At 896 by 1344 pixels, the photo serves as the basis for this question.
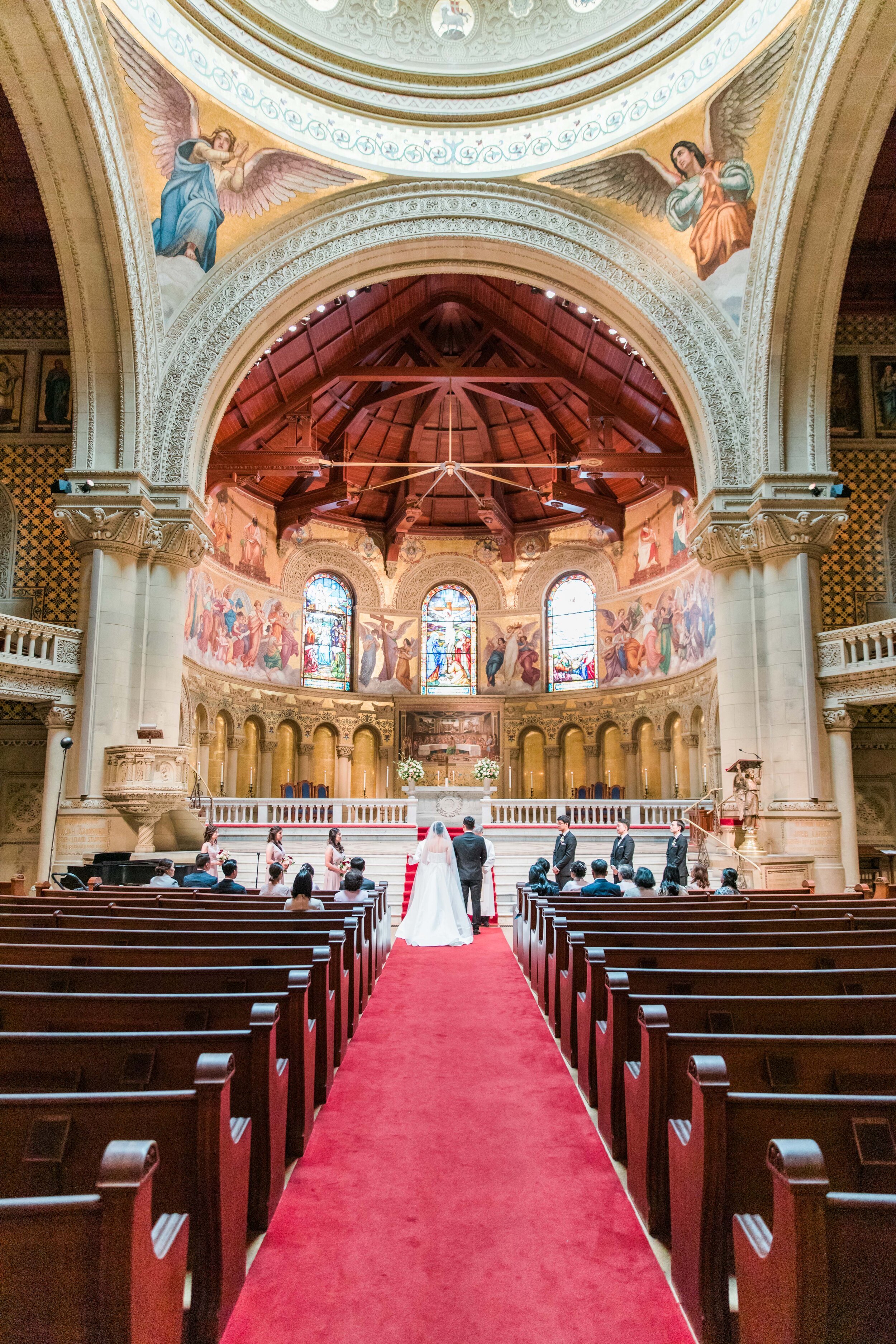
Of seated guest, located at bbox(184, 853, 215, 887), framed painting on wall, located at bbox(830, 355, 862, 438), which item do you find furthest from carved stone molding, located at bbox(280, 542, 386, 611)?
Result: seated guest, located at bbox(184, 853, 215, 887)

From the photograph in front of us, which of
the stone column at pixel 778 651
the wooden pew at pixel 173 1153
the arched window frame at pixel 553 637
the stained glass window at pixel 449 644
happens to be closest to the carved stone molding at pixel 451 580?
the stained glass window at pixel 449 644

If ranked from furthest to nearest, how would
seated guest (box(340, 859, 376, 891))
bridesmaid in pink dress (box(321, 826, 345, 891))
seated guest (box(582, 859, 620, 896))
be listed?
bridesmaid in pink dress (box(321, 826, 345, 891))
seated guest (box(340, 859, 376, 891))
seated guest (box(582, 859, 620, 896))

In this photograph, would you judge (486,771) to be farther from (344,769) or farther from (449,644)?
(449,644)

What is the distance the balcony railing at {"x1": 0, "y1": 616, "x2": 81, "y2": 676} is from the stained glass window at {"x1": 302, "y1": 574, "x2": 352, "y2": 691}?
12.6 m

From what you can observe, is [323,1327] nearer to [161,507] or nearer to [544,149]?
[161,507]

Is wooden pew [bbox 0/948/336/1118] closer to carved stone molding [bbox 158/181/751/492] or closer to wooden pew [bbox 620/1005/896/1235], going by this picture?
wooden pew [bbox 620/1005/896/1235]

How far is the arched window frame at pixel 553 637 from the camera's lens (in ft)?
89.1

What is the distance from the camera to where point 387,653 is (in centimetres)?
2856

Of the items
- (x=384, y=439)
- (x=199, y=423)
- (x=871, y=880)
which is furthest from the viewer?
(x=384, y=439)

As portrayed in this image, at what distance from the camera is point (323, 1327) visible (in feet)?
8.69

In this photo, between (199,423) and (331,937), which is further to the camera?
(199,423)

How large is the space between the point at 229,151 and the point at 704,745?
664 inches

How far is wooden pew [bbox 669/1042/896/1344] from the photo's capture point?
227 centimetres

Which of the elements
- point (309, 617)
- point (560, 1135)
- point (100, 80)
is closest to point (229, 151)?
point (100, 80)
